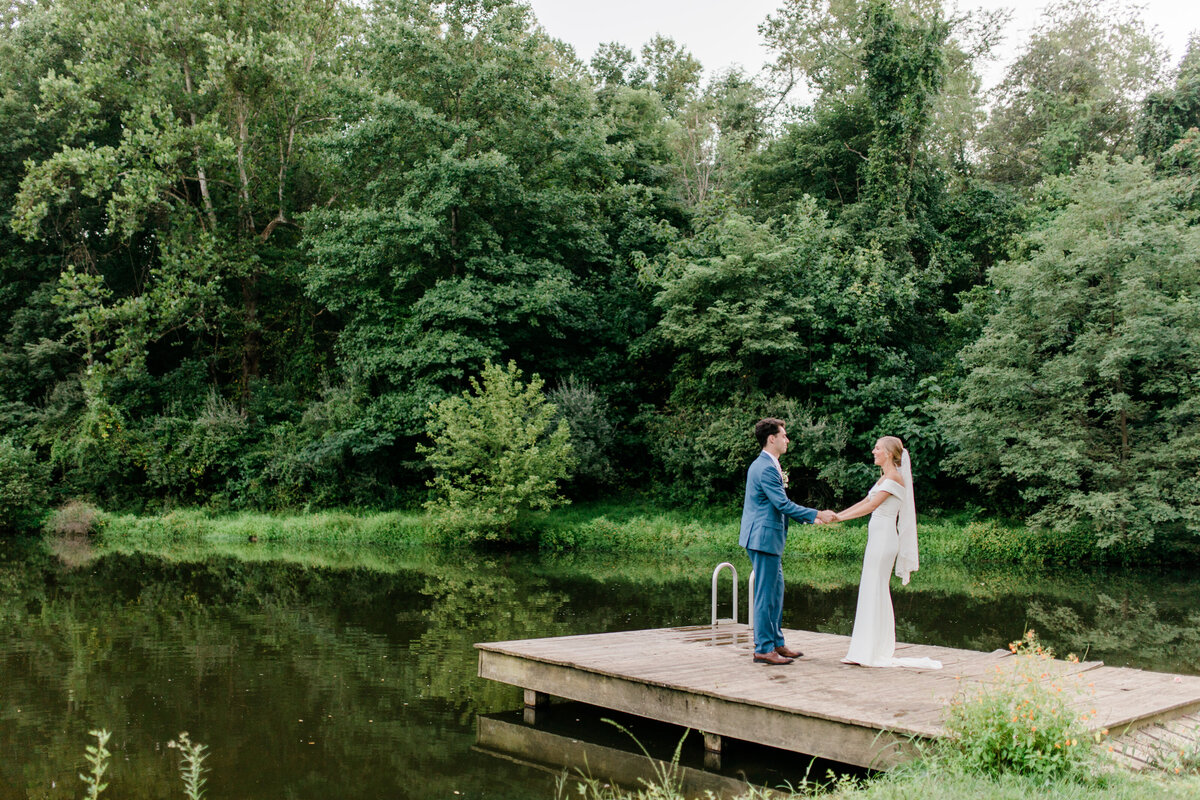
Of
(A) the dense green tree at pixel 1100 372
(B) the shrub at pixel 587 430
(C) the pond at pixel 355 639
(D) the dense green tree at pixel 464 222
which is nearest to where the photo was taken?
(C) the pond at pixel 355 639

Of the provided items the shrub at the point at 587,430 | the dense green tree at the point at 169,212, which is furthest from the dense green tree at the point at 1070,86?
the dense green tree at the point at 169,212

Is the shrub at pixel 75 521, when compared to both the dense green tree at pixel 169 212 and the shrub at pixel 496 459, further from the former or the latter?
the shrub at pixel 496 459

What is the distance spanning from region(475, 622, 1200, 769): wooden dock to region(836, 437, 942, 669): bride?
21 centimetres

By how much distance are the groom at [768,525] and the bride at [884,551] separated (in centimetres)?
48

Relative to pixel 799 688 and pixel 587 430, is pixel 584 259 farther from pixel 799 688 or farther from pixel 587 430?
pixel 799 688

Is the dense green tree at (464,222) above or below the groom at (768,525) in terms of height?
above

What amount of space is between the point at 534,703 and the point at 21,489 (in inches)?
967

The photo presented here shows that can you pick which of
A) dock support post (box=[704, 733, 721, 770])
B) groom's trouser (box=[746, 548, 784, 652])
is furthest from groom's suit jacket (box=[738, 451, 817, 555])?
dock support post (box=[704, 733, 721, 770])

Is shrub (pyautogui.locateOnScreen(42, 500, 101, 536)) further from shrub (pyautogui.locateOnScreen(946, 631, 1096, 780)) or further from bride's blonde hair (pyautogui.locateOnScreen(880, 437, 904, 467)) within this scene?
shrub (pyautogui.locateOnScreen(946, 631, 1096, 780))

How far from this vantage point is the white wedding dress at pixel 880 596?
779cm

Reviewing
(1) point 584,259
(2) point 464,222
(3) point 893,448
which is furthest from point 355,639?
(1) point 584,259

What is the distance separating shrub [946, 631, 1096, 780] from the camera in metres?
5.00

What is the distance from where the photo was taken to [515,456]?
22.4 meters

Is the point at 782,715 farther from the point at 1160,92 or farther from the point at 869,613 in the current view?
the point at 1160,92
